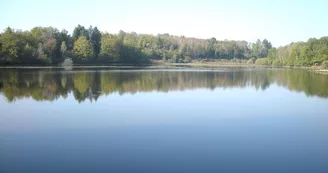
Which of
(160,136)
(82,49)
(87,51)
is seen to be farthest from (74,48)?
(160,136)

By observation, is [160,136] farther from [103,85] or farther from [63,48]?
[63,48]

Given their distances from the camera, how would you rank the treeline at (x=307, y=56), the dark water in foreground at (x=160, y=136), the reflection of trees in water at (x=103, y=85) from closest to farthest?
the dark water in foreground at (x=160, y=136), the reflection of trees in water at (x=103, y=85), the treeline at (x=307, y=56)

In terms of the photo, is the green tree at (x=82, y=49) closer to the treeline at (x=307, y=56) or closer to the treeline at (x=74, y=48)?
the treeline at (x=74, y=48)

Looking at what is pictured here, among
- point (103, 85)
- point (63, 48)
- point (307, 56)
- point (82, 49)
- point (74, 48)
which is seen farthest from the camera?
point (307, 56)

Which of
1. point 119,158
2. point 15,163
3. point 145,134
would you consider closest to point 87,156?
point 119,158

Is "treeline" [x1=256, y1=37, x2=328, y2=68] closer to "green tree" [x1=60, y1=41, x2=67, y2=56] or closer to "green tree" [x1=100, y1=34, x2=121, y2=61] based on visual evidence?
"green tree" [x1=100, y1=34, x2=121, y2=61]

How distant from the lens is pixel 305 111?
43.9ft

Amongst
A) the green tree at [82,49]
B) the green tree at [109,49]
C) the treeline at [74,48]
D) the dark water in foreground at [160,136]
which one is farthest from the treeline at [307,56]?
the dark water in foreground at [160,136]

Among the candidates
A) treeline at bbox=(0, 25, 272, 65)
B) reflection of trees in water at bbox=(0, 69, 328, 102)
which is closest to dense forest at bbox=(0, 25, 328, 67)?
treeline at bbox=(0, 25, 272, 65)

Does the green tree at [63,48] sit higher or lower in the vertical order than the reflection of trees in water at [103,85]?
higher

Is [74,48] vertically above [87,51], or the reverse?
[74,48]

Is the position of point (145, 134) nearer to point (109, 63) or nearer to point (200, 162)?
point (200, 162)

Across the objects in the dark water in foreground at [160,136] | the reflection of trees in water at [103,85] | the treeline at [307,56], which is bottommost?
the dark water in foreground at [160,136]

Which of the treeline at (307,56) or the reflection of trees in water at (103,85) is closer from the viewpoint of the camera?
the reflection of trees in water at (103,85)
